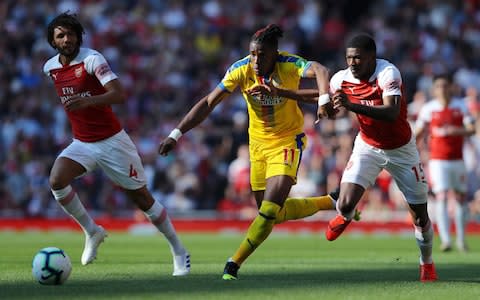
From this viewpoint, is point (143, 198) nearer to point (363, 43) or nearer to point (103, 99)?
point (103, 99)

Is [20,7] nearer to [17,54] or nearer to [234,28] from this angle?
[17,54]

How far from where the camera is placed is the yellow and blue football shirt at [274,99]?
34.8ft

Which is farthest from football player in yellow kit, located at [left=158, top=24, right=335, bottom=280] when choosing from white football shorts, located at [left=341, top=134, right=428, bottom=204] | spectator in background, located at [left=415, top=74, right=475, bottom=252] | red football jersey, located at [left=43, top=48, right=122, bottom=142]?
spectator in background, located at [left=415, top=74, right=475, bottom=252]

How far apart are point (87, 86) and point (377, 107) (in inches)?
128

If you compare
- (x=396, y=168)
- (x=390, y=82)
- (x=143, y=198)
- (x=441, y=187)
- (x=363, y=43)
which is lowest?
(x=441, y=187)

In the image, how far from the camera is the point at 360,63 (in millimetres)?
10023

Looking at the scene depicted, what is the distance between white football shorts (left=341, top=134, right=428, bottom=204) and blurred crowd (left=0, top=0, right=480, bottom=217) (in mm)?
10520

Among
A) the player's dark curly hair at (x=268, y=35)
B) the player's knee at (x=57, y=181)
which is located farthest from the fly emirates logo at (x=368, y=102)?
the player's knee at (x=57, y=181)

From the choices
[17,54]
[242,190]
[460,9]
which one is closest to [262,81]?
[242,190]

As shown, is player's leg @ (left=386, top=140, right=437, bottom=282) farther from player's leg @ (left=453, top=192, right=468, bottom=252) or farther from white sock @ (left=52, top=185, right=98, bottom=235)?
player's leg @ (left=453, top=192, right=468, bottom=252)

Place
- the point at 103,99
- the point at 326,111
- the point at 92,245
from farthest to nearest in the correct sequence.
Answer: the point at 92,245 < the point at 103,99 < the point at 326,111

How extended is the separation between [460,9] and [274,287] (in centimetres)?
2010

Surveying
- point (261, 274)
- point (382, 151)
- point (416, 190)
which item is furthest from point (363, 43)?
point (261, 274)

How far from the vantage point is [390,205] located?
75.3 feet
